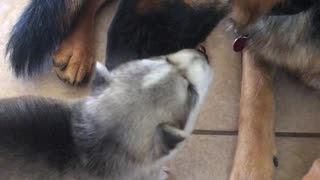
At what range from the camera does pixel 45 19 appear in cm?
152

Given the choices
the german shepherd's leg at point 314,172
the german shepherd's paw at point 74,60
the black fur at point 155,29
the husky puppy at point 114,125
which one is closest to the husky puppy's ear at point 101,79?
the husky puppy at point 114,125

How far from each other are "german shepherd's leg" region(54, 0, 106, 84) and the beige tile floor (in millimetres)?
32

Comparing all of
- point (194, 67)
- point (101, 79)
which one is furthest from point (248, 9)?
point (101, 79)

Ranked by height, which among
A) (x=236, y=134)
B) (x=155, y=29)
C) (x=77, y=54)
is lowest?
(x=236, y=134)

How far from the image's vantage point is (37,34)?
1.51m

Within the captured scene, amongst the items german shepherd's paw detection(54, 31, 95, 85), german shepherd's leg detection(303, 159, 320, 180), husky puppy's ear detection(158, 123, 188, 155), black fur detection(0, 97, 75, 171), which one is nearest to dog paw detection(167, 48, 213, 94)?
husky puppy's ear detection(158, 123, 188, 155)

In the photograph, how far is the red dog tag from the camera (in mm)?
1438

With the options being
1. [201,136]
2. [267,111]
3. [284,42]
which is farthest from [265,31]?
[201,136]

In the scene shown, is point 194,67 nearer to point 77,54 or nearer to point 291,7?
point 291,7

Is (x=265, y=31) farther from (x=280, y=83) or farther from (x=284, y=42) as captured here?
(x=280, y=83)

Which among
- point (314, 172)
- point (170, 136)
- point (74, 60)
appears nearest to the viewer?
point (170, 136)

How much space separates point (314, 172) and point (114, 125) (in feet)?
1.64

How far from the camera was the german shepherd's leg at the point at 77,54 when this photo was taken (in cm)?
153

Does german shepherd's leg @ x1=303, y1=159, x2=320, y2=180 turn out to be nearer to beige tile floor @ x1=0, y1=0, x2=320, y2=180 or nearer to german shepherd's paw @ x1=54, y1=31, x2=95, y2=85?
beige tile floor @ x1=0, y1=0, x2=320, y2=180
